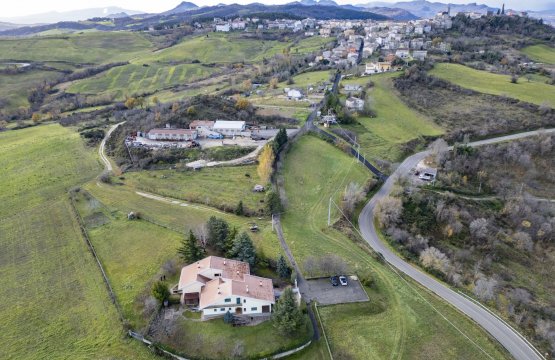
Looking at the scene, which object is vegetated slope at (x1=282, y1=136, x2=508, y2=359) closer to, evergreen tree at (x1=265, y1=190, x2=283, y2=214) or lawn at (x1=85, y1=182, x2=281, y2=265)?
evergreen tree at (x1=265, y1=190, x2=283, y2=214)

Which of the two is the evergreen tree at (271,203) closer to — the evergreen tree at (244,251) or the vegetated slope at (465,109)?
the evergreen tree at (244,251)

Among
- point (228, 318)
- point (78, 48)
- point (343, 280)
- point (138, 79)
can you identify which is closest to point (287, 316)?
point (228, 318)

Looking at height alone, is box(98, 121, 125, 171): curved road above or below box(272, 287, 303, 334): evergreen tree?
above

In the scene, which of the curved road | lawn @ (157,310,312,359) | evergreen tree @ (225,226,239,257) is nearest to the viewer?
lawn @ (157,310,312,359)

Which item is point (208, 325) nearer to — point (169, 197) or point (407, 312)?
point (407, 312)

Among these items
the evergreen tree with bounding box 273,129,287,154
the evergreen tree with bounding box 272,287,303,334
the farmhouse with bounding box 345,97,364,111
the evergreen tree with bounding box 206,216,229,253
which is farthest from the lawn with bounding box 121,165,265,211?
the farmhouse with bounding box 345,97,364,111

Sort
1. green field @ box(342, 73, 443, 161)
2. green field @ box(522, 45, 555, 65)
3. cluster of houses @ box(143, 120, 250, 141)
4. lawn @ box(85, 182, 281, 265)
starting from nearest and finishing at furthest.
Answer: lawn @ box(85, 182, 281, 265) → green field @ box(342, 73, 443, 161) → cluster of houses @ box(143, 120, 250, 141) → green field @ box(522, 45, 555, 65)

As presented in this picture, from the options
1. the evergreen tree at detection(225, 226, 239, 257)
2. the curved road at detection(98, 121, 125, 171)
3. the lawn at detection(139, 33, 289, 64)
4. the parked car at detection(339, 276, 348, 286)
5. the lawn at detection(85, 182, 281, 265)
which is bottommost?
the parked car at detection(339, 276, 348, 286)
